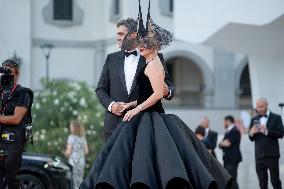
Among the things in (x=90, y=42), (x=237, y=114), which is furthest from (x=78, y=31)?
(x=237, y=114)

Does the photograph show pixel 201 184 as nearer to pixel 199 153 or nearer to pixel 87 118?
pixel 199 153

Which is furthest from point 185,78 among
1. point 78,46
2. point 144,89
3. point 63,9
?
point 144,89

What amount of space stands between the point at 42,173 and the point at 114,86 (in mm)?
4089

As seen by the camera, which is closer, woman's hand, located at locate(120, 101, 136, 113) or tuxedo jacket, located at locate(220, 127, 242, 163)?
woman's hand, located at locate(120, 101, 136, 113)

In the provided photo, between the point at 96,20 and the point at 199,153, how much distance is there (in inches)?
1214

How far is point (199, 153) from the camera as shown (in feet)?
24.4

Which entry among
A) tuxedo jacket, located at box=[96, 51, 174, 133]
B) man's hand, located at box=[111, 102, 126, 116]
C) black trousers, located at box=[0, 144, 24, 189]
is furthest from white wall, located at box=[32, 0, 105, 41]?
man's hand, located at box=[111, 102, 126, 116]

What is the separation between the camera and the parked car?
1194 cm

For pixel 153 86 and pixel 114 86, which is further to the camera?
pixel 114 86

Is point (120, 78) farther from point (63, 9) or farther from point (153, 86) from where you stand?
point (63, 9)

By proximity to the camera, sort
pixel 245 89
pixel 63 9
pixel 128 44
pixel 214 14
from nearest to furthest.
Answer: pixel 128 44 → pixel 214 14 → pixel 63 9 → pixel 245 89

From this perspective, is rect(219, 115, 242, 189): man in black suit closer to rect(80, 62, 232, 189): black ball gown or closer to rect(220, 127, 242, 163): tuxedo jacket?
rect(220, 127, 242, 163): tuxedo jacket

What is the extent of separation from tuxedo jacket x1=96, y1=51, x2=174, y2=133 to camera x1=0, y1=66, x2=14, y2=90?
3.90ft

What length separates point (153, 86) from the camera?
24.1 ft
